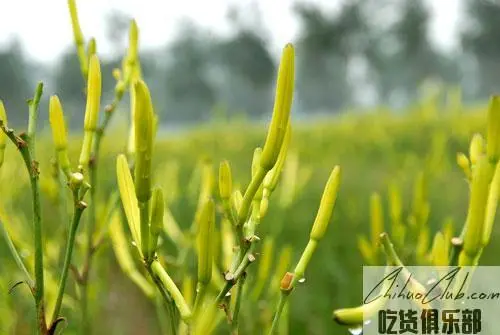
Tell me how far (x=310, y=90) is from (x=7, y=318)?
32.3 meters

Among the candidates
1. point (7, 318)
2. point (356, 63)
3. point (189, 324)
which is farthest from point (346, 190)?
point (356, 63)

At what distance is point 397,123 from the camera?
4785 millimetres

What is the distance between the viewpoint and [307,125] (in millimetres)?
7059

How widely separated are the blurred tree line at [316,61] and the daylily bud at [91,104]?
809 inches

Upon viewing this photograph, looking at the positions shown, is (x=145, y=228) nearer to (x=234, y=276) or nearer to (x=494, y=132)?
(x=234, y=276)

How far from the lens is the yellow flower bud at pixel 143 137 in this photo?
0.26m

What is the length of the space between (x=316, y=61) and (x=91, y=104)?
2875cm

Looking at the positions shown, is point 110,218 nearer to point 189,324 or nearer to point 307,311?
point 189,324

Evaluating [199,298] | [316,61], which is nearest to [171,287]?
[199,298]

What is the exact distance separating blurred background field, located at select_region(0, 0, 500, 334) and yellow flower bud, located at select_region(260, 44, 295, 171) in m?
0.19

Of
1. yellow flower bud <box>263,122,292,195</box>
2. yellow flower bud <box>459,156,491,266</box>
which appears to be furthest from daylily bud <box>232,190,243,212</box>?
yellow flower bud <box>459,156,491,266</box>

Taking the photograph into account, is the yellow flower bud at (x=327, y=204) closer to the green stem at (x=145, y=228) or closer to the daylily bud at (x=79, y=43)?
the green stem at (x=145, y=228)

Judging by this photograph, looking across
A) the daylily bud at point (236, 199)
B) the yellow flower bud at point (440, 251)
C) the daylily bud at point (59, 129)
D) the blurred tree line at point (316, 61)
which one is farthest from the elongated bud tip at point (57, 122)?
the blurred tree line at point (316, 61)

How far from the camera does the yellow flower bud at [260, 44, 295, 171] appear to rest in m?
0.28
